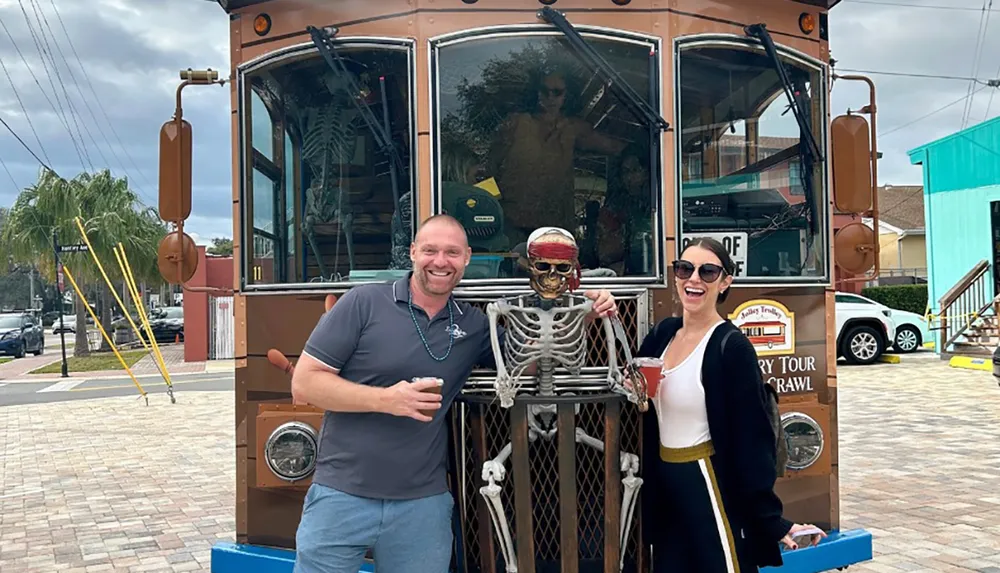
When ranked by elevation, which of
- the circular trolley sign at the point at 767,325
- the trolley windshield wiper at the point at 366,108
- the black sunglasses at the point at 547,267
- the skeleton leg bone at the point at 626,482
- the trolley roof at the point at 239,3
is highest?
the trolley roof at the point at 239,3

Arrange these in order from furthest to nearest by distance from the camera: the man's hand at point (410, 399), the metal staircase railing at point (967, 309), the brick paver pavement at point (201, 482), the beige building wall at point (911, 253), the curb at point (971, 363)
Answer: the beige building wall at point (911, 253)
the metal staircase railing at point (967, 309)
the curb at point (971, 363)
the brick paver pavement at point (201, 482)
the man's hand at point (410, 399)

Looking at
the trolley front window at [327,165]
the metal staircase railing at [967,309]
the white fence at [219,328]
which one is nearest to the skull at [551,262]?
the trolley front window at [327,165]

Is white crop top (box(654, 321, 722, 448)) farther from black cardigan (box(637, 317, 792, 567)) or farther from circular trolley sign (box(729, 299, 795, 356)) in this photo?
circular trolley sign (box(729, 299, 795, 356))

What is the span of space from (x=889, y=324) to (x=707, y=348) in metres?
16.7

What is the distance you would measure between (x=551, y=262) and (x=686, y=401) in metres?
0.61

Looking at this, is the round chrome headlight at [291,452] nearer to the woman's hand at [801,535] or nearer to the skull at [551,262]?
the skull at [551,262]

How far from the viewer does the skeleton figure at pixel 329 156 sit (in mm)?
3572

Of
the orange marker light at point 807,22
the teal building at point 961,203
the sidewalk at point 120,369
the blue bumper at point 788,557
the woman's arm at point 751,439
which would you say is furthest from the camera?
the sidewalk at point 120,369

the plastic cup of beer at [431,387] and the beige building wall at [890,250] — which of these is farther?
the beige building wall at [890,250]

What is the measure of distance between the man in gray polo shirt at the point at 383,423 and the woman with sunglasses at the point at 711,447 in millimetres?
708

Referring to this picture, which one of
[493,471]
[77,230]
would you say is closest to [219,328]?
[77,230]

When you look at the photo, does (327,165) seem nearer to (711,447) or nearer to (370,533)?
(370,533)

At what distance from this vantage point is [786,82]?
368cm

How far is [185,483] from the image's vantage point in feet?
26.8
